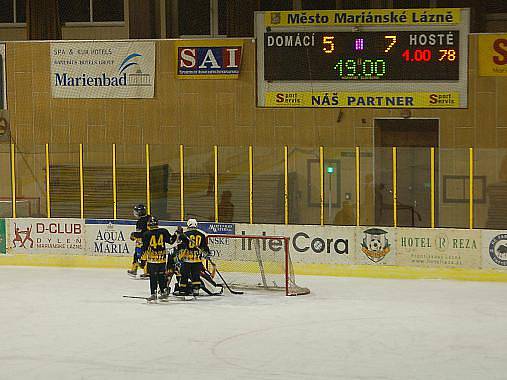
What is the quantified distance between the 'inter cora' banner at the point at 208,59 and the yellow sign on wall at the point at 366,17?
3.20 feet

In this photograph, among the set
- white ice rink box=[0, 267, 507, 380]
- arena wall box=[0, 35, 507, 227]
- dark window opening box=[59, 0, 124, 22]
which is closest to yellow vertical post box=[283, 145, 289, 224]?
arena wall box=[0, 35, 507, 227]

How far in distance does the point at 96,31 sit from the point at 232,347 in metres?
16.1

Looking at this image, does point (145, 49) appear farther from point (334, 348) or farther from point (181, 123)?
point (334, 348)

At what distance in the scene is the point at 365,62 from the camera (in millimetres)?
21156

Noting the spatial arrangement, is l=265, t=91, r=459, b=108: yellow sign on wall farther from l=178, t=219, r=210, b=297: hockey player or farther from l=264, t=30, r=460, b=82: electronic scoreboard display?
l=178, t=219, r=210, b=297: hockey player

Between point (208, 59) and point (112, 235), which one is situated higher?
point (208, 59)

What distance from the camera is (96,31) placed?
94.9ft

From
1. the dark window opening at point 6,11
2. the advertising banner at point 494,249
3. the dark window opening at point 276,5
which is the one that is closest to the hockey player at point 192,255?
the advertising banner at point 494,249

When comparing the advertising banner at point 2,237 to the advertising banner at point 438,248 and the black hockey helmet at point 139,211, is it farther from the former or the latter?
the advertising banner at point 438,248

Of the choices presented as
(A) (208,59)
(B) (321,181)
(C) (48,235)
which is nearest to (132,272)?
(C) (48,235)

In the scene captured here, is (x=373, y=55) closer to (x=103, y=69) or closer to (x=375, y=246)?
(x=375, y=246)

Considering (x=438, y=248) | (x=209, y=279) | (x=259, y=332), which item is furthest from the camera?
(x=438, y=248)

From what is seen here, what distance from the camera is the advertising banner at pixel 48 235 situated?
71.3 feet

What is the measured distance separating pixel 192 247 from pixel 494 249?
5.56 metres
